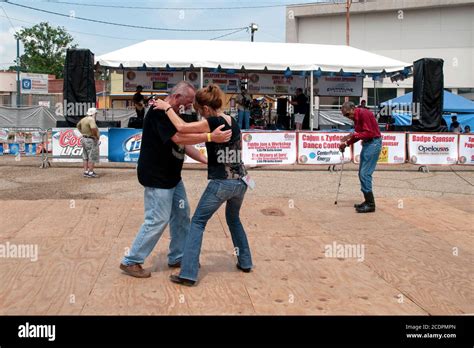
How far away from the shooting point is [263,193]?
36.5 feet

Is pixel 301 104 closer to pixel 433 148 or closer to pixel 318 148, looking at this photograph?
pixel 318 148

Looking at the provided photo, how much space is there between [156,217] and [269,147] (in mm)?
10887

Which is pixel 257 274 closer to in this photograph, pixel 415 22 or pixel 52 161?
pixel 52 161

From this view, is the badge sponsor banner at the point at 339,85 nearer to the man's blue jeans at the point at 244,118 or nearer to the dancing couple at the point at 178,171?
the man's blue jeans at the point at 244,118

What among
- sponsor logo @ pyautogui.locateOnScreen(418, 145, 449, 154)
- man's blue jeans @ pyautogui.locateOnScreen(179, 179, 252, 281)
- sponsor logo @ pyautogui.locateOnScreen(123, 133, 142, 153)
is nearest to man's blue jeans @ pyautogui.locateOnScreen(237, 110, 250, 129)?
sponsor logo @ pyautogui.locateOnScreen(123, 133, 142, 153)

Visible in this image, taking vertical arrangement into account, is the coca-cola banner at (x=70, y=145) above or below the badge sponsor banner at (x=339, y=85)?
below

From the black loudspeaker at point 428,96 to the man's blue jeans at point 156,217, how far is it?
1397 cm

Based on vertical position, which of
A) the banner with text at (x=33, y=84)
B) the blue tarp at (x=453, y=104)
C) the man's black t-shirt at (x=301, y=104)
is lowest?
the man's black t-shirt at (x=301, y=104)

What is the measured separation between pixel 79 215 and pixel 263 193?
414 cm

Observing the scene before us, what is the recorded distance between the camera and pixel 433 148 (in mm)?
16422

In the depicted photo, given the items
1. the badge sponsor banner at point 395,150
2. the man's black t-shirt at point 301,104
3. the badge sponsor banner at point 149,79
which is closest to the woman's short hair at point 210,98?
the badge sponsor banner at point 395,150

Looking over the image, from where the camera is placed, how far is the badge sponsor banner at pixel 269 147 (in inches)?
617

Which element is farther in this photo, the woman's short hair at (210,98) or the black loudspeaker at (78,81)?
the black loudspeaker at (78,81)

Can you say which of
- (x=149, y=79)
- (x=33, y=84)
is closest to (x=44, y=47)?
(x=33, y=84)
